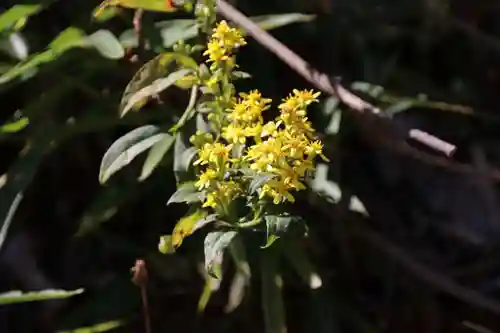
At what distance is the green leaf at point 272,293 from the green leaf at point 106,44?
11.2 inches

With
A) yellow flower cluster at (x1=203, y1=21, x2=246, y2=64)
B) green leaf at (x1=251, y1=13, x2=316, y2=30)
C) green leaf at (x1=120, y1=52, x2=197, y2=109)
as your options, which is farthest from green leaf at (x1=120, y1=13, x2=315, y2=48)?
yellow flower cluster at (x1=203, y1=21, x2=246, y2=64)

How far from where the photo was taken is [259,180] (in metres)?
0.71

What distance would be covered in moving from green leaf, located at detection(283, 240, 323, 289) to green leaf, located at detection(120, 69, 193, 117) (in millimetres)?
244

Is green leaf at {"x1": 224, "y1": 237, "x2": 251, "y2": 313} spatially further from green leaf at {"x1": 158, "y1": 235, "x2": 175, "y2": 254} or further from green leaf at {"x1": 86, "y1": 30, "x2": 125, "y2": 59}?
green leaf at {"x1": 86, "y1": 30, "x2": 125, "y2": 59}

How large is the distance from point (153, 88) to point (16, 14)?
230 millimetres

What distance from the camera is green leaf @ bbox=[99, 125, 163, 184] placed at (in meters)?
0.86

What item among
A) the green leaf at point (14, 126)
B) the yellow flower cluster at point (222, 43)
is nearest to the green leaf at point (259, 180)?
the yellow flower cluster at point (222, 43)

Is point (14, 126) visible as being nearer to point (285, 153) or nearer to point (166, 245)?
point (166, 245)

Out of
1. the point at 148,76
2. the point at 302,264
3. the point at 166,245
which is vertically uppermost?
the point at 148,76

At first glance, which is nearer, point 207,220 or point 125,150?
point 207,220

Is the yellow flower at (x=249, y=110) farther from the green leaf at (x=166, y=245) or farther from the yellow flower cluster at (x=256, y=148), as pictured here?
the green leaf at (x=166, y=245)


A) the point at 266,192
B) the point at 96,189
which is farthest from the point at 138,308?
the point at 266,192

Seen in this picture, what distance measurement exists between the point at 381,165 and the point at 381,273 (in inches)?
8.1

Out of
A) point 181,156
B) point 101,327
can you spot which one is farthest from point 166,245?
point 101,327
